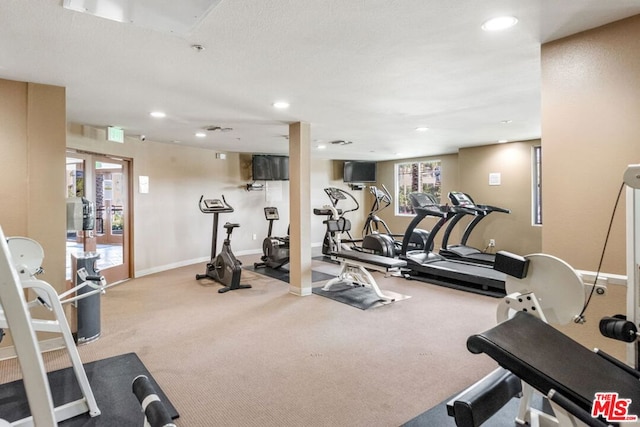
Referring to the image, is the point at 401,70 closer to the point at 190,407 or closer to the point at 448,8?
the point at 448,8

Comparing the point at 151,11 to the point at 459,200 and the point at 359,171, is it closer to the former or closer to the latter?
the point at 459,200

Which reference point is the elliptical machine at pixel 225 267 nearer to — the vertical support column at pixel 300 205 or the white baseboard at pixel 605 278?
the vertical support column at pixel 300 205

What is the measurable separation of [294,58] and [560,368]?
2.42 metres

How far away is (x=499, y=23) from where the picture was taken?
6.85 ft

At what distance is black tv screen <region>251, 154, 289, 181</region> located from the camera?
301 inches

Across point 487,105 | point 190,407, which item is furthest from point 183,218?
point 487,105

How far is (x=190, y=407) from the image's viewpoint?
86.9 inches

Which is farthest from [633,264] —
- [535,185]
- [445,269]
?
[535,185]

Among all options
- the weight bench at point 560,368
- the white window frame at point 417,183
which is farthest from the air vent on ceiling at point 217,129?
the white window frame at point 417,183

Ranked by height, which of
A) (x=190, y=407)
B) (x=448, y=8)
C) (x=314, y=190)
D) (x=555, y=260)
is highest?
(x=448, y=8)

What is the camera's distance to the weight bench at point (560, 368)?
134 centimetres

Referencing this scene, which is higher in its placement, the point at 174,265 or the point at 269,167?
the point at 269,167

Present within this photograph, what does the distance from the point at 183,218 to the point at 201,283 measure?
1.82 metres

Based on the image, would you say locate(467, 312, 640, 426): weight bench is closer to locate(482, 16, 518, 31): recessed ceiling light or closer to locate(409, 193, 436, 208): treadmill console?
locate(482, 16, 518, 31): recessed ceiling light
